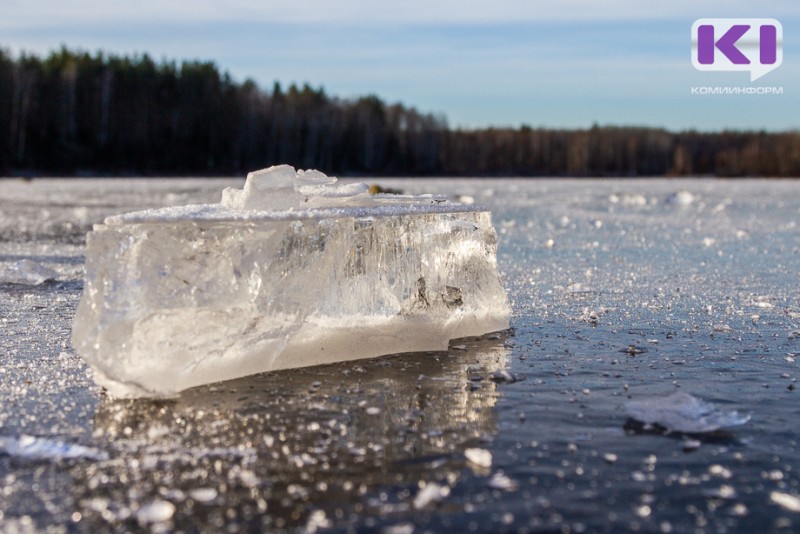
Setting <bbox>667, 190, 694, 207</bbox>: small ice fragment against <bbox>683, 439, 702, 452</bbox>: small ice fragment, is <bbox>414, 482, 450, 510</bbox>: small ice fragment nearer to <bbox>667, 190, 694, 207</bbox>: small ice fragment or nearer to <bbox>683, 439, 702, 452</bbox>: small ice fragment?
<bbox>683, 439, 702, 452</bbox>: small ice fragment

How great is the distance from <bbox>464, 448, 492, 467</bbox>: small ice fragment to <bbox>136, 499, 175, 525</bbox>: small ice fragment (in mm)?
1043

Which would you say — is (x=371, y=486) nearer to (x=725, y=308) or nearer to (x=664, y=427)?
(x=664, y=427)

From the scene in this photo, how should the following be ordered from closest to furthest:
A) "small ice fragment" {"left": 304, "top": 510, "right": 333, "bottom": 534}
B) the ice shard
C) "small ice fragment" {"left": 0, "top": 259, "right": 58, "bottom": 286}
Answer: "small ice fragment" {"left": 304, "top": 510, "right": 333, "bottom": 534}
the ice shard
"small ice fragment" {"left": 0, "top": 259, "right": 58, "bottom": 286}

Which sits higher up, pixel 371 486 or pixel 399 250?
pixel 399 250

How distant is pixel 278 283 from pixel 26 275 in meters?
4.21

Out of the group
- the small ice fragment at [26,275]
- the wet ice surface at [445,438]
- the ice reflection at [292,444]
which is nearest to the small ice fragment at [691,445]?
the wet ice surface at [445,438]

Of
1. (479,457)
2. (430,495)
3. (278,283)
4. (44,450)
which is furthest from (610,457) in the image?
(44,450)

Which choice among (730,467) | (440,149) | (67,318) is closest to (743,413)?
(730,467)

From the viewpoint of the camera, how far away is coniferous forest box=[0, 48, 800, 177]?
64750 millimetres

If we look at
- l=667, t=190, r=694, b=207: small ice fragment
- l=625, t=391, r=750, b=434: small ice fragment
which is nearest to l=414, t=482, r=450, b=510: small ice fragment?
l=625, t=391, r=750, b=434: small ice fragment

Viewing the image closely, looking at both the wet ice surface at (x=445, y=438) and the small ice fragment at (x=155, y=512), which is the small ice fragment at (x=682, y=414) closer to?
the wet ice surface at (x=445, y=438)

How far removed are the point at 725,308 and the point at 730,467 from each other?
11.6 ft

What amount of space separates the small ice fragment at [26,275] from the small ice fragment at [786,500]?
21.2 ft

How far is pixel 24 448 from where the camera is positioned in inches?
128
